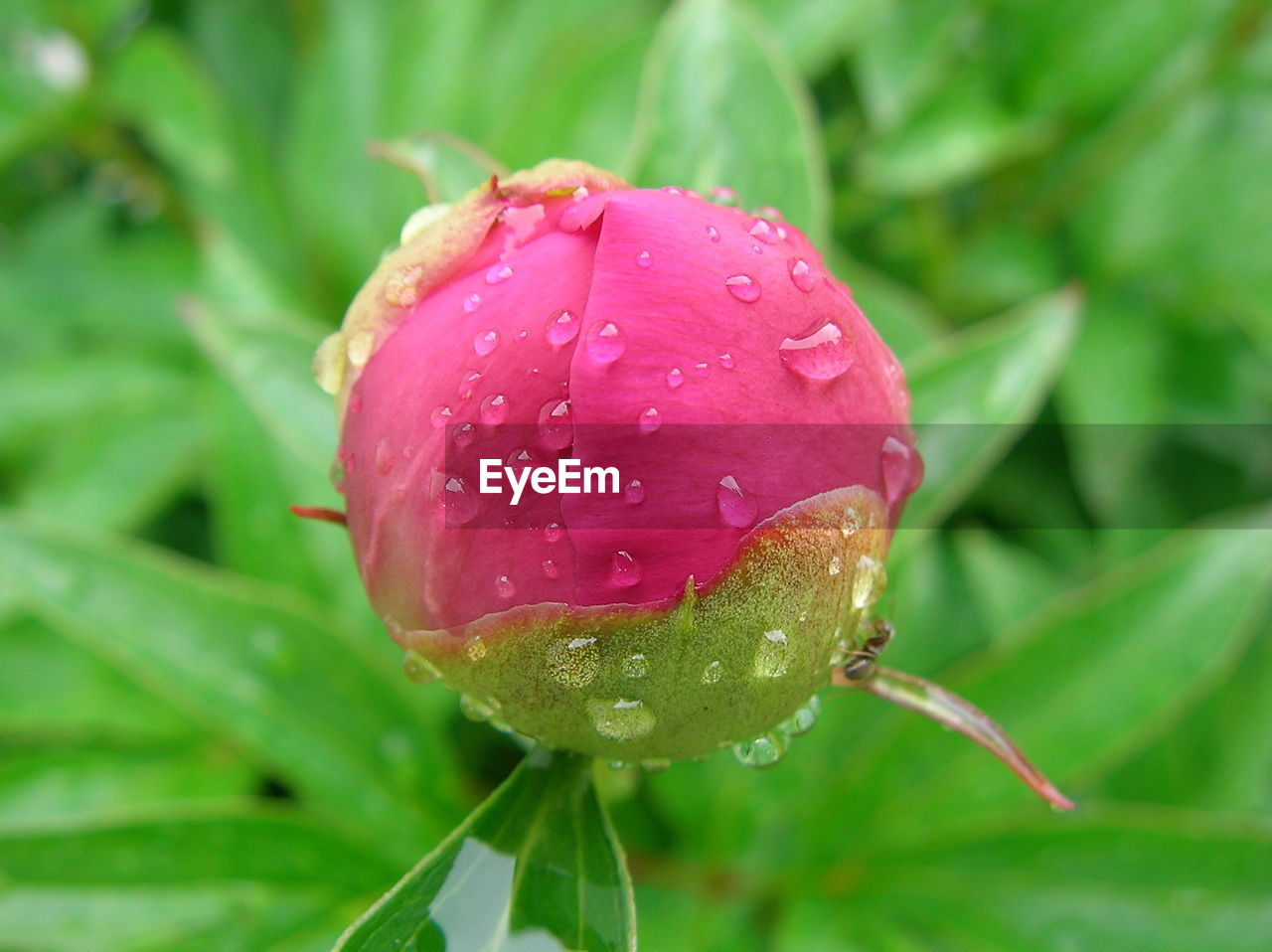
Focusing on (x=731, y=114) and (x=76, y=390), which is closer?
(x=731, y=114)

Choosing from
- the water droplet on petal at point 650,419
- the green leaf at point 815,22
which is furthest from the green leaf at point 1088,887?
the green leaf at point 815,22

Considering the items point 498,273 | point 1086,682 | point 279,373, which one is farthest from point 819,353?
point 1086,682

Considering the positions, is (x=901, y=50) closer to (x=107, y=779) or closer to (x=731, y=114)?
Answer: (x=731, y=114)

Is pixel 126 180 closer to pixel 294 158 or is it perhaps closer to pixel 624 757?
pixel 294 158

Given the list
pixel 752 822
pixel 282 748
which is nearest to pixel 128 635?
pixel 282 748

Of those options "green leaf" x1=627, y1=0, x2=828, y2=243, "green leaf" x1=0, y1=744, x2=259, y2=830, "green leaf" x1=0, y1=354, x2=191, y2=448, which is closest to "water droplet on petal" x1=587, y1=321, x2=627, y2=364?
"green leaf" x1=627, y1=0, x2=828, y2=243

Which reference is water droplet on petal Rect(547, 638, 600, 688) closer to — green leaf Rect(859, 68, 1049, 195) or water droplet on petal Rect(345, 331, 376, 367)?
water droplet on petal Rect(345, 331, 376, 367)

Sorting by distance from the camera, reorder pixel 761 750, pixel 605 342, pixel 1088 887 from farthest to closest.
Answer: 1. pixel 1088 887
2. pixel 761 750
3. pixel 605 342
